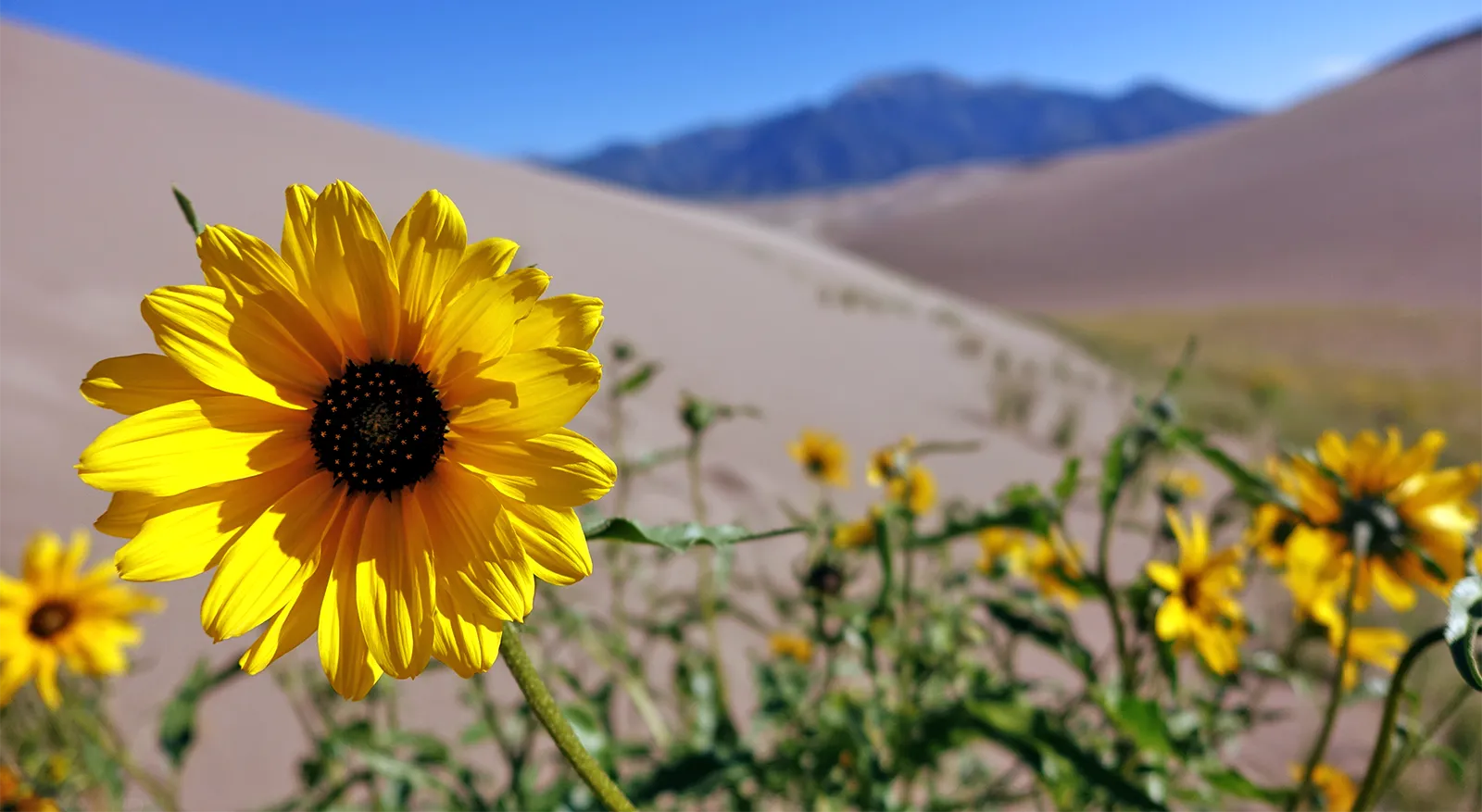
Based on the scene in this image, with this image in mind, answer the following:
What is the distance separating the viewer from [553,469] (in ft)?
2.12

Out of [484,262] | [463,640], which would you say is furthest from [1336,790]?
[484,262]

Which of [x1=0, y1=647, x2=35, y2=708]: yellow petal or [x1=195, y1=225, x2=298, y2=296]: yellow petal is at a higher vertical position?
[x1=195, y1=225, x2=298, y2=296]: yellow petal

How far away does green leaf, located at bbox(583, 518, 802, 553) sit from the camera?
0.62 m

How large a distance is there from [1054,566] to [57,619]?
6.21 feet

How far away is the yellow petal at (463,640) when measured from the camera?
24.3 inches

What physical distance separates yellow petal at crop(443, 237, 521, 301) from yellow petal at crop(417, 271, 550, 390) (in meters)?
0.01

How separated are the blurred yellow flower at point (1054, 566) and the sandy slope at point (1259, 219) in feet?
102

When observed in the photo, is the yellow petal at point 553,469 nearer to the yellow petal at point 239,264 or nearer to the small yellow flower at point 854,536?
the yellow petal at point 239,264

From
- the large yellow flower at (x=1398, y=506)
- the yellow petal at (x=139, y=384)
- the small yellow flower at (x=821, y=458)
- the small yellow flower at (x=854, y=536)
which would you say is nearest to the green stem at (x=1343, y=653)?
the large yellow flower at (x=1398, y=506)

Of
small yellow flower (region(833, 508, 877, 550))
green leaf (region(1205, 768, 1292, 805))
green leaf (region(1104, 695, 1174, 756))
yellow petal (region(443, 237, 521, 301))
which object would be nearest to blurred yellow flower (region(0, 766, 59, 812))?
yellow petal (region(443, 237, 521, 301))

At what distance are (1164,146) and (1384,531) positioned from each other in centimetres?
6523

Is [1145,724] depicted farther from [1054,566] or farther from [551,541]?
[551,541]

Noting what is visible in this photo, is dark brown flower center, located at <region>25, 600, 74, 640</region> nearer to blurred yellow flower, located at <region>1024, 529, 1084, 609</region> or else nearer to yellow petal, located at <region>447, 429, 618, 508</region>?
yellow petal, located at <region>447, 429, 618, 508</region>

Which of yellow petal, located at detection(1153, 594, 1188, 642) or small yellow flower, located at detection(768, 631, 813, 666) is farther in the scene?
small yellow flower, located at detection(768, 631, 813, 666)
